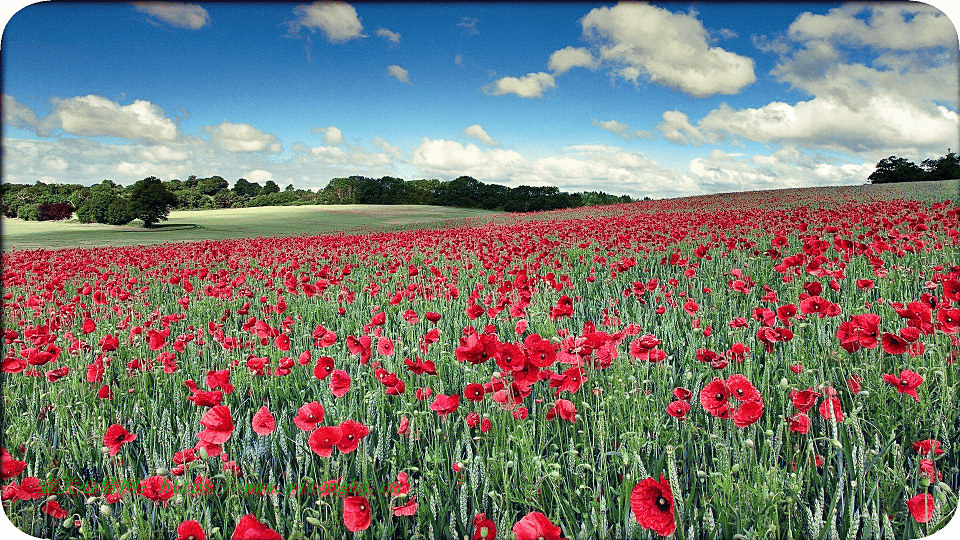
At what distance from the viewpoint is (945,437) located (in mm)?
1925

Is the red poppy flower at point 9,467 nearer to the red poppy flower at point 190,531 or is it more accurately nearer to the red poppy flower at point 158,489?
the red poppy flower at point 158,489

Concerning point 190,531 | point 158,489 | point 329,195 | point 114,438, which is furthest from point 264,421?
point 329,195

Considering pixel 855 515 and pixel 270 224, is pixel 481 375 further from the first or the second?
pixel 270 224

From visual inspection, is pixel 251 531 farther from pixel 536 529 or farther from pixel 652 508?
pixel 652 508

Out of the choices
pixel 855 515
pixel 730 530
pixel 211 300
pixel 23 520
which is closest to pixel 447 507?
pixel 730 530

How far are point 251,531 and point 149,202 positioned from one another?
38538mm

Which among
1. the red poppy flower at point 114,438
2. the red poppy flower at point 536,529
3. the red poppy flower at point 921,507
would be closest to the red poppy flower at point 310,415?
the red poppy flower at point 114,438

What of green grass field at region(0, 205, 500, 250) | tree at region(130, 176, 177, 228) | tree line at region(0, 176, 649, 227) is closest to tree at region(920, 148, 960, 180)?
tree line at region(0, 176, 649, 227)

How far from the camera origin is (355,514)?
52.6 inches

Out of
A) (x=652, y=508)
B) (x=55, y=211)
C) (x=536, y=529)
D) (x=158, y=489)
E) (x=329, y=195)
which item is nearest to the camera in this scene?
(x=536, y=529)

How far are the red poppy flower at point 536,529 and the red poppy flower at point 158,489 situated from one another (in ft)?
4.06

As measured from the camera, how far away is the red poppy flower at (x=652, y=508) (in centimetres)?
117

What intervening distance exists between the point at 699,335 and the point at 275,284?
5466mm

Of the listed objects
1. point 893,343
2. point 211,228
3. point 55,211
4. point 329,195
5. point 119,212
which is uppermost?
point 329,195
